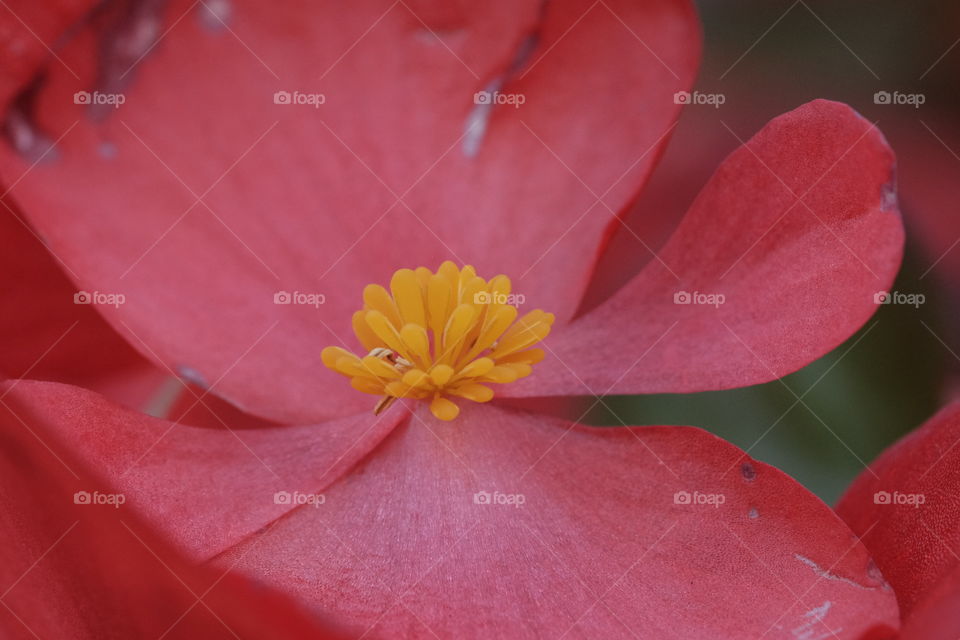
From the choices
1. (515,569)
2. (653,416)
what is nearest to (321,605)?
(515,569)

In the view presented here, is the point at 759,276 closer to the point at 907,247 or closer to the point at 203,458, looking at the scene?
the point at 907,247

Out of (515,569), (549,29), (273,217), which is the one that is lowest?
(515,569)

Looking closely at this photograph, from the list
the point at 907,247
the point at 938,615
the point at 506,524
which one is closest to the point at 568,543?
the point at 506,524

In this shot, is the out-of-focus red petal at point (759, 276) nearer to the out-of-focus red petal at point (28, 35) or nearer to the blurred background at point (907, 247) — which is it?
the blurred background at point (907, 247)

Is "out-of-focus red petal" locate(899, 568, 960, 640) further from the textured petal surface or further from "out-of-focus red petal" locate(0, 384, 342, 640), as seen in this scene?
the textured petal surface

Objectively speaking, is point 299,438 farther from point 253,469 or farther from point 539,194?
point 539,194

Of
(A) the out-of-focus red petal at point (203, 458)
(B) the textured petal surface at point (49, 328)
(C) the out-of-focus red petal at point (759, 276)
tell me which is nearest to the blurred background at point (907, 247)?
(C) the out-of-focus red petal at point (759, 276)
